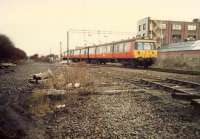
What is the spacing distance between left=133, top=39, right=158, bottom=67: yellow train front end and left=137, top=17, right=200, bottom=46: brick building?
34.8 m

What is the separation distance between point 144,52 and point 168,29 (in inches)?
1660

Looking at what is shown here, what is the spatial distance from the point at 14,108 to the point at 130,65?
1907 cm

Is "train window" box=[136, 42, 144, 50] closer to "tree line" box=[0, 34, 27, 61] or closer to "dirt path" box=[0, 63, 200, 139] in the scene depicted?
"dirt path" box=[0, 63, 200, 139]

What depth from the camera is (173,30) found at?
6462 cm

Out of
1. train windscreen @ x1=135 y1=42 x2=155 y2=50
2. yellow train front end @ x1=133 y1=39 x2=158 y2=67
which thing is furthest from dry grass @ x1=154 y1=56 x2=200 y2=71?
train windscreen @ x1=135 y1=42 x2=155 y2=50

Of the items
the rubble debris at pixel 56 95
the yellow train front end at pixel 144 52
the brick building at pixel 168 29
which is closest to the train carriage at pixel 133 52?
the yellow train front end at pixel 144 52

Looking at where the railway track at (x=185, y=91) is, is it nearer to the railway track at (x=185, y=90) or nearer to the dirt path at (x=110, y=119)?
the railway track at (x=185, y=90)

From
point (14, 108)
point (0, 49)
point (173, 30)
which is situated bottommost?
point (14, 108)

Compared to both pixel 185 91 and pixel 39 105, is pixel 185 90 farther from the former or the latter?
pixel 39 105

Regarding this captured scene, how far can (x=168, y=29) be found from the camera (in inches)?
2502

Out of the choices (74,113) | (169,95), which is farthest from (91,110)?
(169,95)

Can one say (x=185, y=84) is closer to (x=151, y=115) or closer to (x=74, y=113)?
(x=151, y=115)

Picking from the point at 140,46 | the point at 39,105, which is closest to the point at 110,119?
the point at 39,105

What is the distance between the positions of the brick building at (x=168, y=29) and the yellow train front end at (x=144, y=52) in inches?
1369
